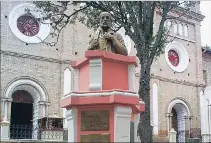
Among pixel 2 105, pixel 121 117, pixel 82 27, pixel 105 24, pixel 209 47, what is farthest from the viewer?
pixel 209 47

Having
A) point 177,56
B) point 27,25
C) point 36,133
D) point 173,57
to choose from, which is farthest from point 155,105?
point 27,25

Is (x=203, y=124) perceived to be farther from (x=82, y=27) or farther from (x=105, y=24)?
(x=105, y=24)

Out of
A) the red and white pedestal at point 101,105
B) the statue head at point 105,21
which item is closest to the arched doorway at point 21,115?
the statue head at point 105,21

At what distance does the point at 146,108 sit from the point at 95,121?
420 centimetres

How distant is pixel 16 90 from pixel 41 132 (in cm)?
345

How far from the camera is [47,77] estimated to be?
19.7m

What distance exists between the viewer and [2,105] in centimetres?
1803

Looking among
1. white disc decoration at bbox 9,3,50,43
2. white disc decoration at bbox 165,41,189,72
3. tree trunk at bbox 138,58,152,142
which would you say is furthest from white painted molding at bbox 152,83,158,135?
tree trunk at bbox 138,58,152,142

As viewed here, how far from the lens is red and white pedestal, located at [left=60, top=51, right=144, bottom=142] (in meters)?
5.71

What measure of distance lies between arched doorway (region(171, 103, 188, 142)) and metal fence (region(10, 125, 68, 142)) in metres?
10.2

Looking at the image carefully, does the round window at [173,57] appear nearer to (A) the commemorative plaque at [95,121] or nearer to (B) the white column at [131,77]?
(B) the white column at [131,77]

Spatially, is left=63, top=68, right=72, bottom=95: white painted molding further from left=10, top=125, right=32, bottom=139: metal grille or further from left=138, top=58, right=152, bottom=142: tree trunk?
left=138, top=58, right=152, bottom=142: tree trunk

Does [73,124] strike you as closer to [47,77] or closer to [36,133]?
[36,133]

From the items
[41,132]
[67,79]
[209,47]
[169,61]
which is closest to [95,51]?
[41,132]
